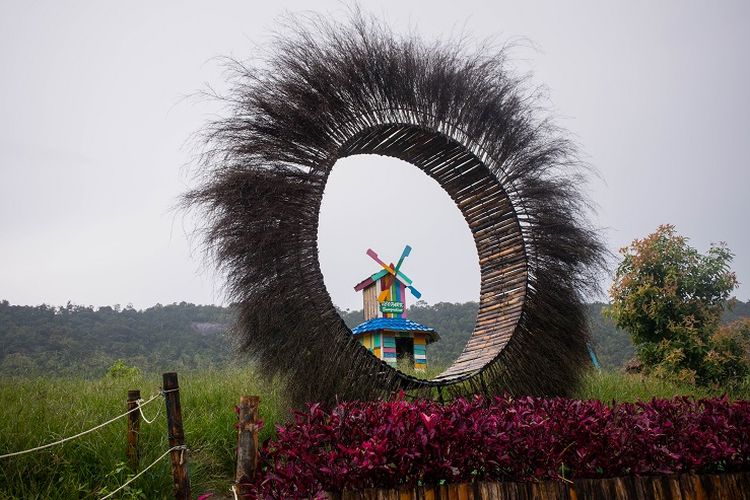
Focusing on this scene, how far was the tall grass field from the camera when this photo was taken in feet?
8.95

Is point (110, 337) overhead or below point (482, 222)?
below

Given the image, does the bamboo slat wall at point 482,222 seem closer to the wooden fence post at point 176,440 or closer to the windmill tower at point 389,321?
the wooden fence post at point 176,440

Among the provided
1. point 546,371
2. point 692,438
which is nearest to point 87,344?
point 546,371

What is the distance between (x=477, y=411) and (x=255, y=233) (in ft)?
5.36

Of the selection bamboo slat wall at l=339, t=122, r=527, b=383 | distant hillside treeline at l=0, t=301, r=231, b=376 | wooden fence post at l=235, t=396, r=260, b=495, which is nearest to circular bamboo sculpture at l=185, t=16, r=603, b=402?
bamboo slat wall at l=339, t=122, r=527, b=383

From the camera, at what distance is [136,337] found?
34.2 feet

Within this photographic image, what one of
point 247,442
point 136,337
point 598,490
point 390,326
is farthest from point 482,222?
point 136,337

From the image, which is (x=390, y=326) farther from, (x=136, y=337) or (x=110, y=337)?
(x=110, y=337)

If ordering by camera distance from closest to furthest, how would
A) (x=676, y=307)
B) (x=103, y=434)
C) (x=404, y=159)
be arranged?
(x=103, y=434), (x=404, y=159), (x=676, y=307)

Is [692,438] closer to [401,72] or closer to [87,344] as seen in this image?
[401,72]

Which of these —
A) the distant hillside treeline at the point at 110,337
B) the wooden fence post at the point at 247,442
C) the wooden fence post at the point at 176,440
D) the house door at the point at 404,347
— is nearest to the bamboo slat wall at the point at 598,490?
the wooden fence post at the point at 247,442

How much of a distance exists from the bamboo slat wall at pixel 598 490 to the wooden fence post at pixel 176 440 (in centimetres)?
79

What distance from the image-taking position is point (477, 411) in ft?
8.06

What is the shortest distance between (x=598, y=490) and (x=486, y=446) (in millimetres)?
511
